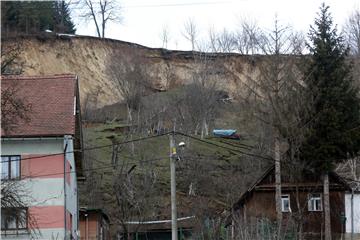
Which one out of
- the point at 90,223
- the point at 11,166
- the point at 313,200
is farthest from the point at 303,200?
the point at 11,166

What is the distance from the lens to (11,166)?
33.7m

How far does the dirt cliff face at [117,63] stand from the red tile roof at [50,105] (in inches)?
1621

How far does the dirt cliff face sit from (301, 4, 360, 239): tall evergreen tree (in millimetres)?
32754

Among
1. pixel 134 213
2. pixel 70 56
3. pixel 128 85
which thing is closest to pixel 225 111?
pixel 128 85

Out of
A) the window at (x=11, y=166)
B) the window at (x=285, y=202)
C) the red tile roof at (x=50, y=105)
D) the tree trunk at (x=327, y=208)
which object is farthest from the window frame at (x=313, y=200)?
the window at (x=11, y=166)

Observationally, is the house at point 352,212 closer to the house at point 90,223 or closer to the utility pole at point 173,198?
the house at point 90,223

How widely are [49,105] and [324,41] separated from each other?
A: 19679 mm

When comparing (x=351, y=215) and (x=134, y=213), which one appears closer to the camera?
(x=351, y=215)

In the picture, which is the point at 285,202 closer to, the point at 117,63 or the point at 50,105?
the point at 50,105

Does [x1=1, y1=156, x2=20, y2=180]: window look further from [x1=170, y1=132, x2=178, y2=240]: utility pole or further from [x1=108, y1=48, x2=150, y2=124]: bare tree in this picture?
[x1=108, y1=48, x2=150, y2=124]: bare tree

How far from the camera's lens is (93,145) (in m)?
63.4

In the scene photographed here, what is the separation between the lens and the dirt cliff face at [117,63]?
81.1m

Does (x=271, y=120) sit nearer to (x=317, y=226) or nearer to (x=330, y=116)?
(x=330, y=116)

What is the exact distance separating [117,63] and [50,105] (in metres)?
45.4
